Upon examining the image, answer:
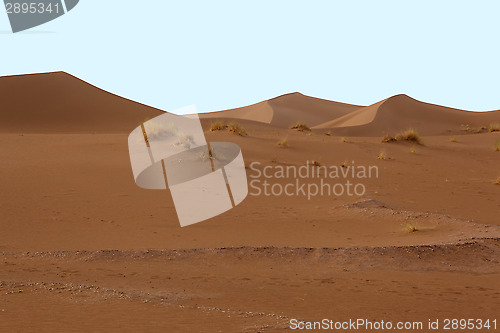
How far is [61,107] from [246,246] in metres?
30.3

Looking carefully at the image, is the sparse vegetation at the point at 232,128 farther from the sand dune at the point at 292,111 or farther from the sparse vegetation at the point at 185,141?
the sand dune at the point at 292,111

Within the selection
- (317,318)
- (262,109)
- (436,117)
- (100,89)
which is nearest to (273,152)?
(317,318)

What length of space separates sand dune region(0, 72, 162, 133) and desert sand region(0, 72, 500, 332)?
39.1ft

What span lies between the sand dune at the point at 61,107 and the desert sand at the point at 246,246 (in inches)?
470

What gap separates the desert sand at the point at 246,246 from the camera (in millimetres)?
6660

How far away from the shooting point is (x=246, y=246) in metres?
9.80

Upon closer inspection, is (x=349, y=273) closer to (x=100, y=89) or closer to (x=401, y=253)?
(x=401, y=253)

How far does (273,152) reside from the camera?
66.9 feet

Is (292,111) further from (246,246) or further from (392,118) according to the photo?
Result: (246,246)

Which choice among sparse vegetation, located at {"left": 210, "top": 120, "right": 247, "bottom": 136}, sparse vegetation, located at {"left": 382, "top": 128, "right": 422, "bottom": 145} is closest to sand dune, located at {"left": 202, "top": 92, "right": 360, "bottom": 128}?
sparse vegetation, located at {"left": 382, "top": 128, "right": 422, "bottom": 145}

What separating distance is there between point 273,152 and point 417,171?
4.76 metres

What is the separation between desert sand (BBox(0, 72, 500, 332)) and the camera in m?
6.66

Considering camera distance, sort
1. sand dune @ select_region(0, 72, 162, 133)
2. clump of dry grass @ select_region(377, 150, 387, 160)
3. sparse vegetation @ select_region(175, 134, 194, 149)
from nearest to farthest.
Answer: sparse vegetation @ select_region(175, 134, 194, 149)
clump of dry grass @ select_region(377, 150, 387, 160)
sand dune @ select_region(0, 72, 162, 133)

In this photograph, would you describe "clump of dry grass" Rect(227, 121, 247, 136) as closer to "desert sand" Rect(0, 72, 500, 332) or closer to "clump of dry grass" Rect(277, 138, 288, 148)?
"desert sand" Rect(0, 72, 500, 332)
